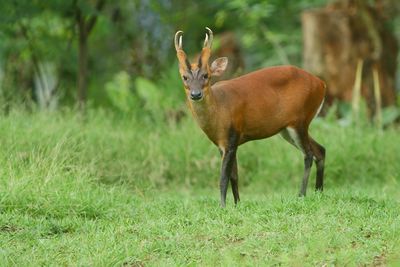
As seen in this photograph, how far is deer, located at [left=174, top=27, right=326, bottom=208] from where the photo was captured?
8508mm

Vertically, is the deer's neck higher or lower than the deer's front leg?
higher

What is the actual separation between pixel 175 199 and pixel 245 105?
164 cm

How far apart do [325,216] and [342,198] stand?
0.92 m

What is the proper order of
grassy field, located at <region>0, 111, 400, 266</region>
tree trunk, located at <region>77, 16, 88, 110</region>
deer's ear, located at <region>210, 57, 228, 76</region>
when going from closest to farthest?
1. grassy field, located at <region>0, 111, 400, 266</region>
2. deer's ear, located at <region>210, 57, 228, 76</region>
3. tree trunk, located at <region>77, 16, 88, 110</region>

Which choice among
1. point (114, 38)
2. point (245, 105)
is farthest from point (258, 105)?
point (114, 38)

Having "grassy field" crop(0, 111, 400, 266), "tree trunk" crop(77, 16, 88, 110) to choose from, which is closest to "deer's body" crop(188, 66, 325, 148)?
"grassy field" crop(0, 111, 400, 266)

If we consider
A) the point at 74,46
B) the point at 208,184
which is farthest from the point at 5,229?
the point at 74,46

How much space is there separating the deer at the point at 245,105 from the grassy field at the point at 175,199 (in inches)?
20.0

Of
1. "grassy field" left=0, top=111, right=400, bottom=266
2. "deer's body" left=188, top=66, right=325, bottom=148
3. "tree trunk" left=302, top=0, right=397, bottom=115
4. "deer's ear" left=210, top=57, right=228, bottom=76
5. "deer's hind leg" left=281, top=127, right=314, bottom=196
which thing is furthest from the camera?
"tree trunk" left=302, top=0, right=397, bottom=115

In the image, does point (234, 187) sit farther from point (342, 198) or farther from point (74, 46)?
point (74, 46)

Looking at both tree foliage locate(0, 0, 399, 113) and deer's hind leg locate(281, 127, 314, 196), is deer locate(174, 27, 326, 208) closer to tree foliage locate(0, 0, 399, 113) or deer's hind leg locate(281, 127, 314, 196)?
deer's hind leg locate(281, 127, 314, 196)

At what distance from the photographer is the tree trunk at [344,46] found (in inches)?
628

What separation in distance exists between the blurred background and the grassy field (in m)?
1.24

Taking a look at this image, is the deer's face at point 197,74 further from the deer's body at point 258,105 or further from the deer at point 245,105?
the deer's body at point 258,105
